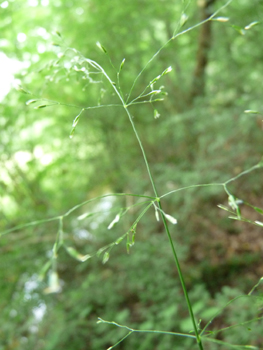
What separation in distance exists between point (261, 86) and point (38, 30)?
3006mm

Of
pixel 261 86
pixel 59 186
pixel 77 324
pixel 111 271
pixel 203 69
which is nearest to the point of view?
pixel 77 324

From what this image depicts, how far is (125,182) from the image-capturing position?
469 centimetres

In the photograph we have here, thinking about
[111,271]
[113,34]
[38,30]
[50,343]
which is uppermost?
[38,30]

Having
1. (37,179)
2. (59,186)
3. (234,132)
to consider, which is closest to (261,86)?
(234,132)

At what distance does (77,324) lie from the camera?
2869 millimetres

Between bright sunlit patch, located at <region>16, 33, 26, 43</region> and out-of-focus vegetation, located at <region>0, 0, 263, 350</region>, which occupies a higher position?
bright sunlit patch, located at <region>16, 33, 26, 43</region>

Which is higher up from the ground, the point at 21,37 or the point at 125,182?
the point at 21,37

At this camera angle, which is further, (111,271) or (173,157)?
(173,157)

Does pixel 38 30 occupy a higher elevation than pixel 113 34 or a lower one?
higher

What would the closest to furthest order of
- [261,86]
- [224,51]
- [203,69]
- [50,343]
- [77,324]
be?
1. [50,343]
2. [77,324]
3. [261,86]
4. [224,51]
5. [203,69]

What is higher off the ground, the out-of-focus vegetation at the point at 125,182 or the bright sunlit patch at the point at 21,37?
the bright sunlit patch at the point at 21,37

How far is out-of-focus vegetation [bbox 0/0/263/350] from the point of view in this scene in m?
2.86

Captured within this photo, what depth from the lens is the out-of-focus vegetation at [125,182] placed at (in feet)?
9.37

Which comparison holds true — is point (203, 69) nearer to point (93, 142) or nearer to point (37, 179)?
point (93, 142)
